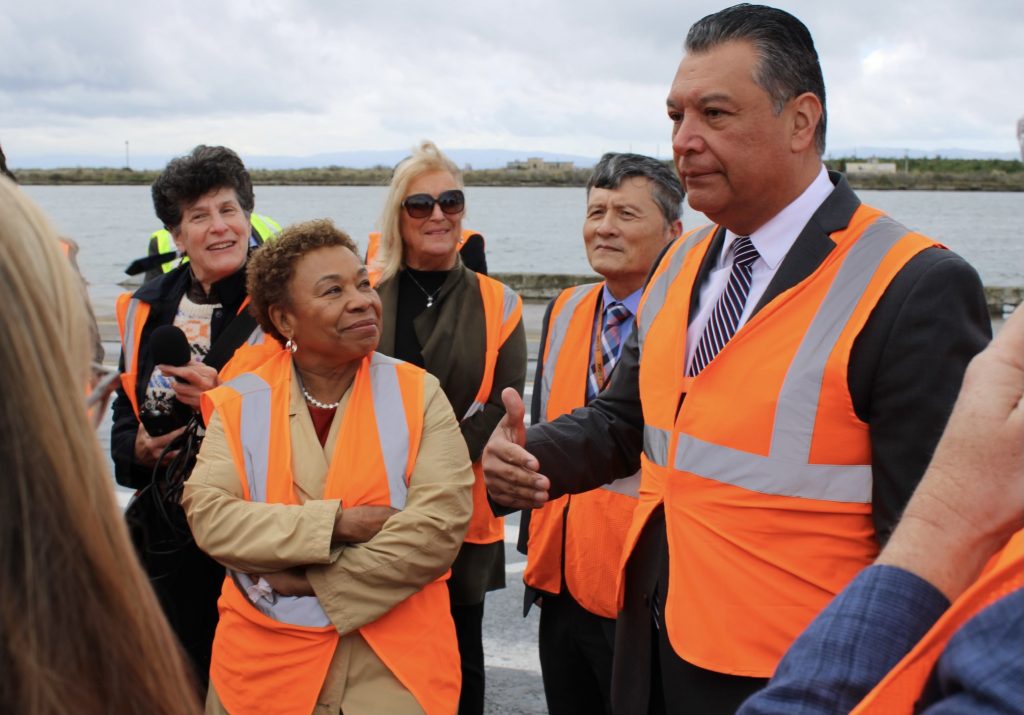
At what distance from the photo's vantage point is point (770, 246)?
255 cm

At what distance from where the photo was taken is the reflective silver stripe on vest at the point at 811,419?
7.31 ft

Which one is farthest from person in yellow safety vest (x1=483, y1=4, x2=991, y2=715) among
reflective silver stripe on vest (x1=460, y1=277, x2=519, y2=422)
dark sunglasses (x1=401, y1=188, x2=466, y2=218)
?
dark sunglasses (x1=401, y1=188, x2=466, y2=218)

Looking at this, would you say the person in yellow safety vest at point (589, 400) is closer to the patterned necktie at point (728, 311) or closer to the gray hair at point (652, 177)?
the gray hair at point (652, 177)

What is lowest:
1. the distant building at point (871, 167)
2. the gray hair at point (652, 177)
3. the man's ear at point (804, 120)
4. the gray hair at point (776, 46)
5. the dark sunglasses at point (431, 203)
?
the dark sunglasses at point (431, 203)

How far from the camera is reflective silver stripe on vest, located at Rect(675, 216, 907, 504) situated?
87.7 inches

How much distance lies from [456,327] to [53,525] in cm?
308

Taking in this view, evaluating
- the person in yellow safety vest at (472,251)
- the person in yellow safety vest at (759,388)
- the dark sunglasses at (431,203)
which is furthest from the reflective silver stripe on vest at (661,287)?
the person in yellow safety vest at (472,251)

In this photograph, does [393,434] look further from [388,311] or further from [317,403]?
[388,311]

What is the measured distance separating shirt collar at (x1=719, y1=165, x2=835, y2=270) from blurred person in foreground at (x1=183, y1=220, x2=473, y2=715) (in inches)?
47.1

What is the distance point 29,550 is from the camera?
1.03m

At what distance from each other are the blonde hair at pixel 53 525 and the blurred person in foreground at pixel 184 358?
8.25 feet

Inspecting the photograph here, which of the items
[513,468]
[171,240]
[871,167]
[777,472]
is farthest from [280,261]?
[871,167]

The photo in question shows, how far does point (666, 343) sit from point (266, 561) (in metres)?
1.30

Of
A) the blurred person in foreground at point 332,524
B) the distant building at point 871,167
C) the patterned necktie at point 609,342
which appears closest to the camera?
the blurred person in foreground at point 332,524
